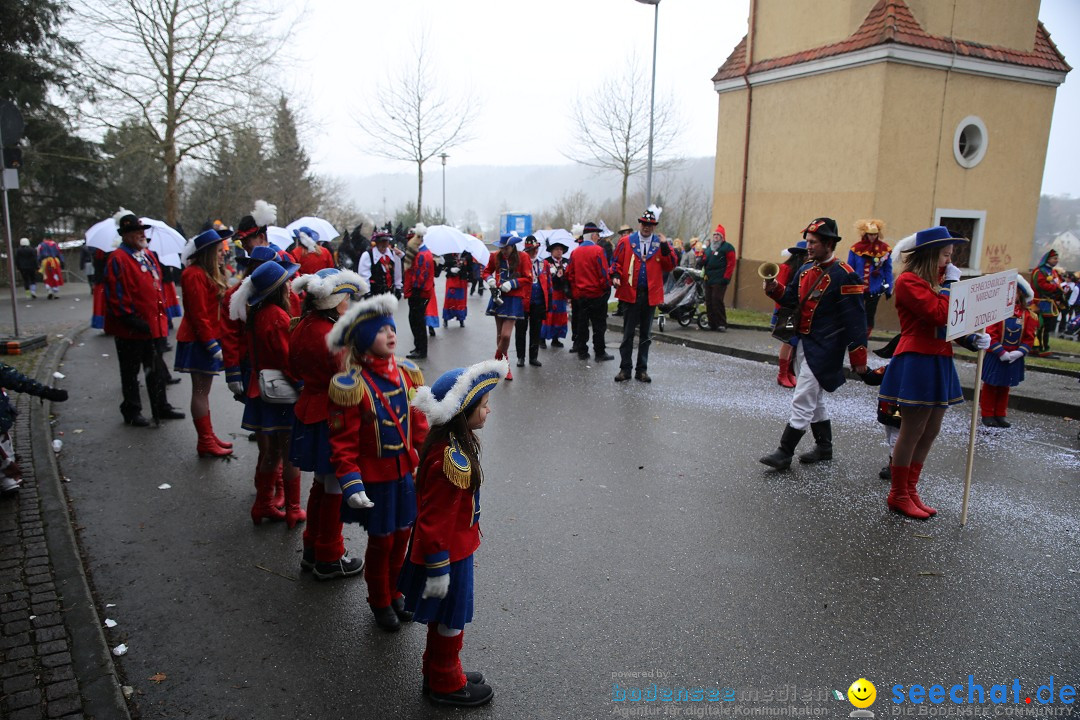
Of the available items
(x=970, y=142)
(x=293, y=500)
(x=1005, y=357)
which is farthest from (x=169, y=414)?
(x=970, y=142)

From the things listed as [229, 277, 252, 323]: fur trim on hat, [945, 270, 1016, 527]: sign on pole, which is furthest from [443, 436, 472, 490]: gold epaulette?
[945, 270, 1016, 527]: sign on pole

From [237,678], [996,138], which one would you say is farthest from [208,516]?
[996,138]

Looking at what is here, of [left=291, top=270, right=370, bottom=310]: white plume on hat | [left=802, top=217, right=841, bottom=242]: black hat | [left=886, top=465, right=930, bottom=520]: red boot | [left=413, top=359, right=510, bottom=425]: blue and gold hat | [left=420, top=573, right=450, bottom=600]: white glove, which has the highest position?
[left=802, top=217, right=841, bottom=242]: black hat

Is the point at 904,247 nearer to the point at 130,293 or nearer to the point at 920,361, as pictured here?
the point at 920,361

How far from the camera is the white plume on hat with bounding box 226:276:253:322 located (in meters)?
4.57

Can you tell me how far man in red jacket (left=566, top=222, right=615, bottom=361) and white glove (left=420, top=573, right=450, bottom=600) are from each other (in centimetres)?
824

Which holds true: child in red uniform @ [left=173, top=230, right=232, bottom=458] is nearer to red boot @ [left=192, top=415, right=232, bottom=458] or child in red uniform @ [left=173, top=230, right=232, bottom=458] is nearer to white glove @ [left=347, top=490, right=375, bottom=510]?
red boot @ [left=192, top=415, right=232, bottom=458]

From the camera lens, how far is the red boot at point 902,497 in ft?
16.4

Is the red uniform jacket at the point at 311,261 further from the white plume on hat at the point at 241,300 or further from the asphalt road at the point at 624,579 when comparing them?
the white plume on hat at the point at 241,300

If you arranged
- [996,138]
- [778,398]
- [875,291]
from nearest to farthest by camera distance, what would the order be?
[778,398] → [875,291] → [996,138]

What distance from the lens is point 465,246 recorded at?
42.7 feet

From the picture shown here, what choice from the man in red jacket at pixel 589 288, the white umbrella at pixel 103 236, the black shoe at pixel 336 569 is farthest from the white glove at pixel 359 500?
the white umbrella at pixel 103 236

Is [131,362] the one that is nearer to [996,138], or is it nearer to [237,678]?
[237,678]

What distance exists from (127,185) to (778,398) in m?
30.6
